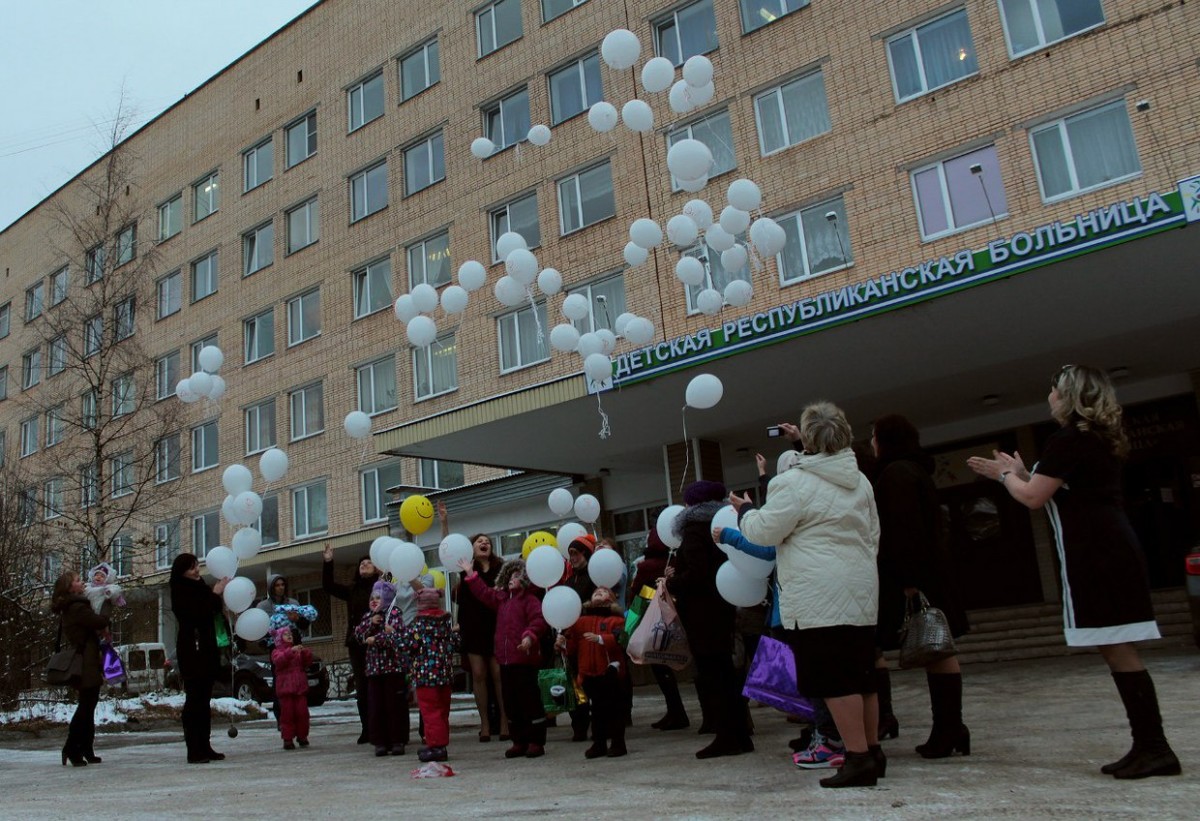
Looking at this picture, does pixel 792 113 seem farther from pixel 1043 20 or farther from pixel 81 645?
pixel 81 645

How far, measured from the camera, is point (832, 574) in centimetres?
438

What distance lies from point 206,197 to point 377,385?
1139 centimetres

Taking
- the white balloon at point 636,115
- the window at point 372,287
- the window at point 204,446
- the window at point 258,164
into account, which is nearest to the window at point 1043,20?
the white balloon at point 636,115

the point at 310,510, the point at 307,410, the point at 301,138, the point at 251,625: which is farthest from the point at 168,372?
the point at 251,625

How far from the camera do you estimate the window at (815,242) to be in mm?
17484

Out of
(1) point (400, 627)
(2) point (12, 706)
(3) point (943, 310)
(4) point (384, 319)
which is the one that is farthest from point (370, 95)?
(1) point (400, 627)

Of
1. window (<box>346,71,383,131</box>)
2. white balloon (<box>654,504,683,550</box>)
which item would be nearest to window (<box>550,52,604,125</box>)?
window (<box>346,71,383,131</box>)

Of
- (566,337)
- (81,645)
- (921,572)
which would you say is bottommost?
(921,572)

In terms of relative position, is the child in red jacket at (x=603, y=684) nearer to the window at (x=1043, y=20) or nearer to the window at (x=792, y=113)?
the window at (x=792, y=113)

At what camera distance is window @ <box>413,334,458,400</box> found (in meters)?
23.4

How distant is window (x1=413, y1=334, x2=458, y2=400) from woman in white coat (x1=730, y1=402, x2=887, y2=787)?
→ 19.1 m

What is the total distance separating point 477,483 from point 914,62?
40.6ft

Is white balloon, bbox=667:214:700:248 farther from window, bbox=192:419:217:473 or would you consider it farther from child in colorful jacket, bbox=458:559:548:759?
window, bbox=192:419:217:473

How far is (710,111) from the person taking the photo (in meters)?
19.3
